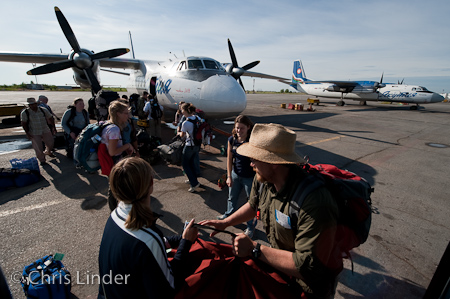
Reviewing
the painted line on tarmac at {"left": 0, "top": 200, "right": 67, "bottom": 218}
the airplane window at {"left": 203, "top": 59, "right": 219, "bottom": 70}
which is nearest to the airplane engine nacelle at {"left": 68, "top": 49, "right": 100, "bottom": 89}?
the airplane window at {"left": 203, "top": 59, "right": 219, "bottom": 70}

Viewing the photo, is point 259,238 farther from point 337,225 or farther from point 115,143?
point 115,143

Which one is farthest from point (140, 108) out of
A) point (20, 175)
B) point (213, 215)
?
point (213, 215)

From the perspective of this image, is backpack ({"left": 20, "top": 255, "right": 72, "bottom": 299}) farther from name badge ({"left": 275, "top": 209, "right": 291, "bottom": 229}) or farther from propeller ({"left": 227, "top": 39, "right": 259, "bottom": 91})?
propeller ({"left": 227, "top": 39, "right": 259, "bottom": 91})

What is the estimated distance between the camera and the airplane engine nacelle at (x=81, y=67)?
465 inches

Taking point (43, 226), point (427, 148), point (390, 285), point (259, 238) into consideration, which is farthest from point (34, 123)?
point (427, 148)

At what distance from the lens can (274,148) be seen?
1759mm

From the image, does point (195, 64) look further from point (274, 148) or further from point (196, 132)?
point (274, 148)

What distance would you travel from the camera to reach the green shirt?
1.47 meters

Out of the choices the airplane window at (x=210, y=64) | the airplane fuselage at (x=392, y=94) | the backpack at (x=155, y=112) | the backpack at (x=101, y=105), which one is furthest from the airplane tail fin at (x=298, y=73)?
the backpack at (x=101, y=105)

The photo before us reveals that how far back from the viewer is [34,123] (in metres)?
6.39

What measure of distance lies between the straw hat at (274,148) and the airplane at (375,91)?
29.3m

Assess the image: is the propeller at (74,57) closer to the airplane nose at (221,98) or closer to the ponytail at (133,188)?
the airplane nose at (221,98)

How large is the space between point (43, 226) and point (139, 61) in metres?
13.8

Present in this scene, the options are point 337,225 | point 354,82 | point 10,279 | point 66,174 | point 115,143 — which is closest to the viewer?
point 337,225
